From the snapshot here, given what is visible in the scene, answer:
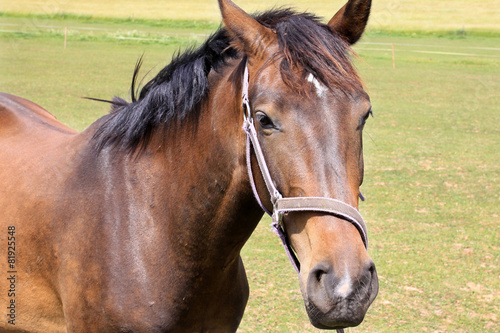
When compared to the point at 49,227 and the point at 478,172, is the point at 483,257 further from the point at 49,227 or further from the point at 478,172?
the point at 49,227

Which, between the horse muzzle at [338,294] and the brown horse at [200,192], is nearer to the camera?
the horse muzzle at [338,294]

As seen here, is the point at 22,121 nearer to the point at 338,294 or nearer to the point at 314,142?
the point at 314,142

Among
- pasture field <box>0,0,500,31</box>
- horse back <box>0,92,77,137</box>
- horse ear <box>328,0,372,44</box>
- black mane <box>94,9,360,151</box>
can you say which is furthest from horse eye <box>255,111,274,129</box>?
pasture field <box>0,0,500,31</box>

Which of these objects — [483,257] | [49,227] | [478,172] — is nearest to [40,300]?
[49,227]

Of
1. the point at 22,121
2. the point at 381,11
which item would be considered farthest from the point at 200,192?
the point at 381,11

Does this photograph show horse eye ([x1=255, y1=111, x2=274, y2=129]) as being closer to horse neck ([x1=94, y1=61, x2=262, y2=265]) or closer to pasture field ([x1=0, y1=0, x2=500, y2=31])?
horse neck ([x1=94, y1=61, x2=262, y2=265])

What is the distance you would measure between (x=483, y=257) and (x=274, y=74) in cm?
481

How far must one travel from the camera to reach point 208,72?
2.64 m

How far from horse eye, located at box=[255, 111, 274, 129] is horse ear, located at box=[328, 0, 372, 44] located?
564mm

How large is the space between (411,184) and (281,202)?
6.69 m

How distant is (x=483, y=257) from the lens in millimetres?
5977

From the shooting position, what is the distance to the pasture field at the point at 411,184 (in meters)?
4.92

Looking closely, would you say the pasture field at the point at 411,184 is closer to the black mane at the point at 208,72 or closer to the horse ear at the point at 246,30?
the black mane at the point at 208,72

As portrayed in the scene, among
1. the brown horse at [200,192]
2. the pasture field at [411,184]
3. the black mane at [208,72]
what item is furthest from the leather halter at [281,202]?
the pasture field at [411,184]
